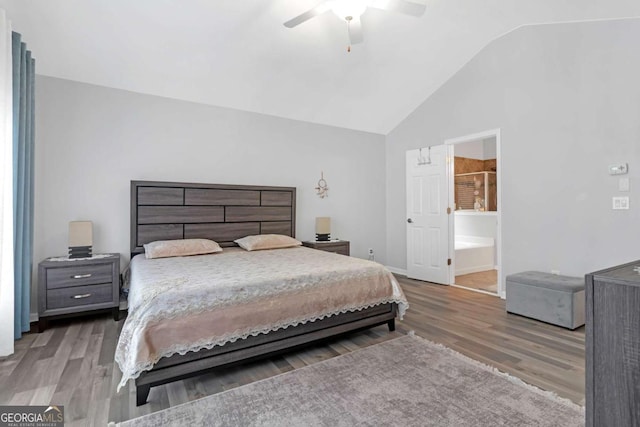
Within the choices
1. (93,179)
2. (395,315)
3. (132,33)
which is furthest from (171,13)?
(395,315)

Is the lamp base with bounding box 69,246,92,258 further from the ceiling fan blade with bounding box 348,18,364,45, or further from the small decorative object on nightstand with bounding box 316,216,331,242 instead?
the ceiling fan blade with bounding box 348,18,364,45

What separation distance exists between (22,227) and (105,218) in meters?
0.79

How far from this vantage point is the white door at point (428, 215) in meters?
4.80

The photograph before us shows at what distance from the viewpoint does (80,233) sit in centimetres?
323

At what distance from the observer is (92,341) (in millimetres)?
2820

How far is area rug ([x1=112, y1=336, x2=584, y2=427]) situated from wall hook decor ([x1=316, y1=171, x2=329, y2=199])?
3095mm

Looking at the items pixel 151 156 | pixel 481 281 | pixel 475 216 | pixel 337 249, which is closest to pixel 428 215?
pixel 481 281

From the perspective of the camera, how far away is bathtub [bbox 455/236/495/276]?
5387 millimetres

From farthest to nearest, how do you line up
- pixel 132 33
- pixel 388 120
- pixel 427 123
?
pixel 388 120 < pixel 427 123 < pixel 132 33

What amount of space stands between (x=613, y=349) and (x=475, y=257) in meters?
5.06

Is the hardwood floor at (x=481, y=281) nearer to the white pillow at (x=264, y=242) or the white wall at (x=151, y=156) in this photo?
the white wall at (x=151, y=156)

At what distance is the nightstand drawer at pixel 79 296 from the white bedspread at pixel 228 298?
0.56 m

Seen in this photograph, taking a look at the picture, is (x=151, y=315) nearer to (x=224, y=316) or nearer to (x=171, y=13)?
(x=224, y=316)

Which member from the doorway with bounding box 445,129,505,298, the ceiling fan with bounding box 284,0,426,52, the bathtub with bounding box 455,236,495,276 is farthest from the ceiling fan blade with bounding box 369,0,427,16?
the bathtub with bounding box 455,236,495,276
